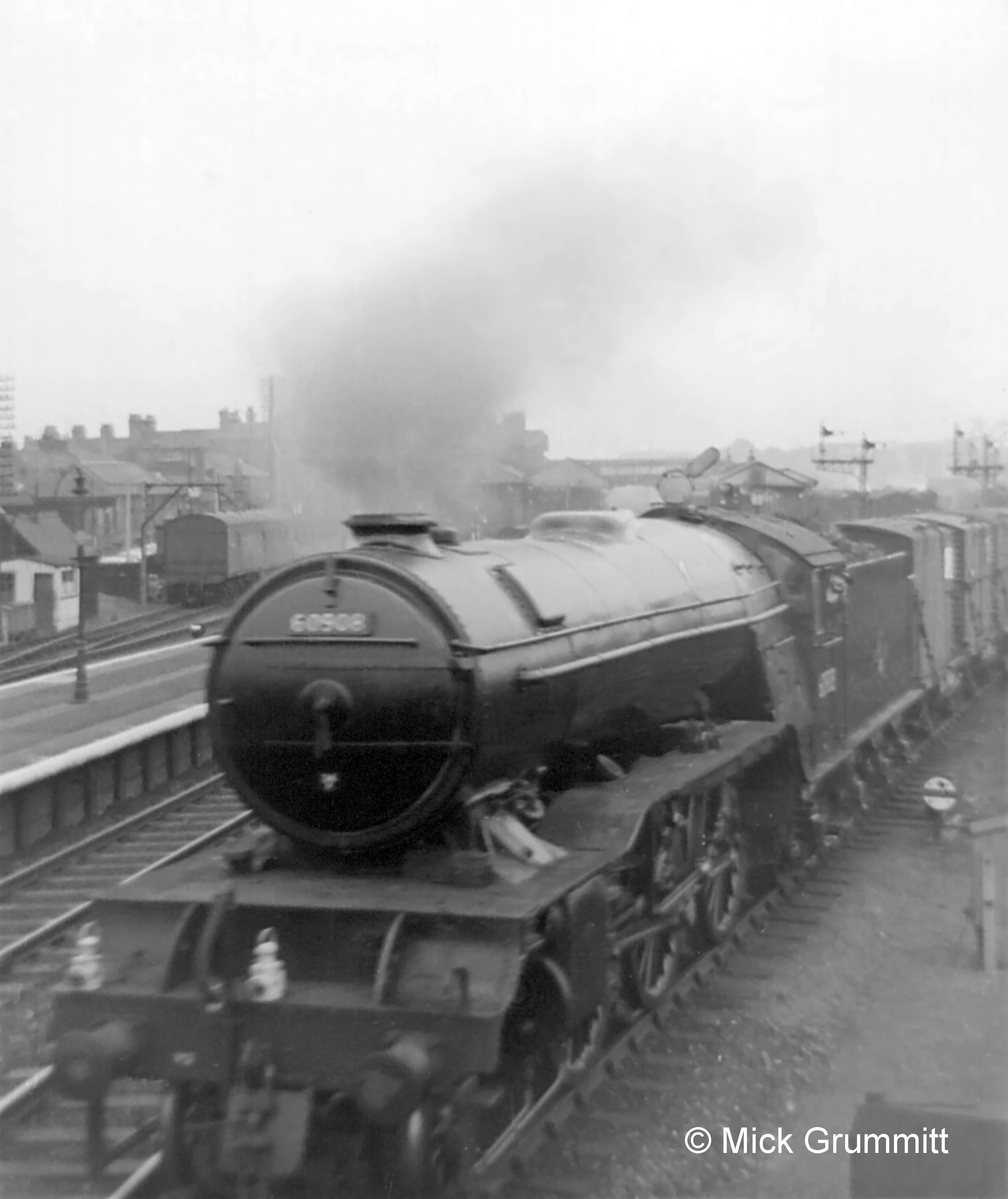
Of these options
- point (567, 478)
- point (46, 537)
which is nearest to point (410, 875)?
point (567, 478)

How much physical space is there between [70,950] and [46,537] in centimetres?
3347

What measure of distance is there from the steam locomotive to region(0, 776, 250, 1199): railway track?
660 mm

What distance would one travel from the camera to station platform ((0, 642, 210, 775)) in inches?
624

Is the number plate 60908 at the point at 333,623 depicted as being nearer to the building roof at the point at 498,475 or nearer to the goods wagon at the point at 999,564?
the building roof at the point at 498,475

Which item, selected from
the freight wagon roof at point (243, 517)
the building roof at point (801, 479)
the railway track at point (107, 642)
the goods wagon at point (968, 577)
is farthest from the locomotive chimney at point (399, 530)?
the building roof at point (801, 479)

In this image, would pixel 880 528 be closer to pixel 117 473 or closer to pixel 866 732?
pixel 866 732

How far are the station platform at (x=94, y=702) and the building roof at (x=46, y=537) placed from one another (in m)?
14.8

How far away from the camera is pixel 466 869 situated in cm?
631

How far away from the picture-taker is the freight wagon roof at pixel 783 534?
11164 mm

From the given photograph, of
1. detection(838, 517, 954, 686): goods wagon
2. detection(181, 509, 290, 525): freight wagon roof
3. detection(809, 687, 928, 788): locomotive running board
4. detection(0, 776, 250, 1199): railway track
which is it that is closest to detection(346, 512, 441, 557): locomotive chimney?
detection(0, 776, 250, 1199): railway track

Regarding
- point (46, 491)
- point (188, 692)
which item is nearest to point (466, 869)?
point (188, 692)

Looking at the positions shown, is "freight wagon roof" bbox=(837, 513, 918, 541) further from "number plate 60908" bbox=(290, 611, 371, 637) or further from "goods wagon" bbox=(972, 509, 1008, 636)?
"number plate 60908" bbox=(290, 611, 371, 637)

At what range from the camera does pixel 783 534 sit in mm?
11352

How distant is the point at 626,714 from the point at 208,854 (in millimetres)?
2547
